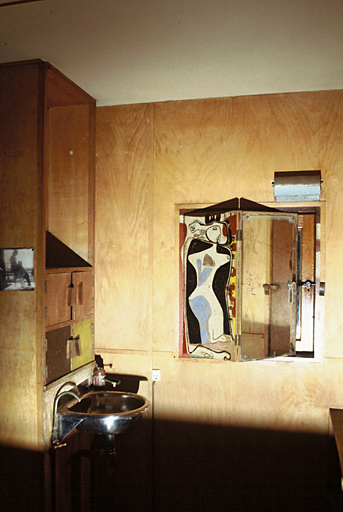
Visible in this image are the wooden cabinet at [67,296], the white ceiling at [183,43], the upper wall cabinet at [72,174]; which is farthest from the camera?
the upper wall cabinet at [72,174]

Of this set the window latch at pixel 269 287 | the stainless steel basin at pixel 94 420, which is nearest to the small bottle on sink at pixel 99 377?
the stainless steel basin at pixel 94 420

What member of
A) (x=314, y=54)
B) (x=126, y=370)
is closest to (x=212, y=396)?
(x=126, y=370)

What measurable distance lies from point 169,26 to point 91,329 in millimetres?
1917

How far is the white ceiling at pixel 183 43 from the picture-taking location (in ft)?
5.64

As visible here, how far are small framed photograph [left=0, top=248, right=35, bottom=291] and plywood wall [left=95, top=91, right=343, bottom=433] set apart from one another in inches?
28.6

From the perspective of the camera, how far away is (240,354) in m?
2.54

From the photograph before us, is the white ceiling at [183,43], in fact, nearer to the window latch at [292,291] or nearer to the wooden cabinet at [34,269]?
the wooden cabinet at [34,269]

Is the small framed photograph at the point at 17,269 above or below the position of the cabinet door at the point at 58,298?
above

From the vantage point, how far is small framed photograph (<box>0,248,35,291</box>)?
217 cm

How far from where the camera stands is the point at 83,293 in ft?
8.66

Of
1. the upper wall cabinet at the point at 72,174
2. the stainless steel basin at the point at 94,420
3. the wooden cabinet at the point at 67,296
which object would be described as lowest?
the stainless steel basin at the point at 94,420

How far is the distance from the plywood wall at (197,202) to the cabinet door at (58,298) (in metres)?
0.40

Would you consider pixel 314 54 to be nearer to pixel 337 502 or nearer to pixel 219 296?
pixel 219 296

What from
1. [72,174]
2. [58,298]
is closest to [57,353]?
[58,298]
